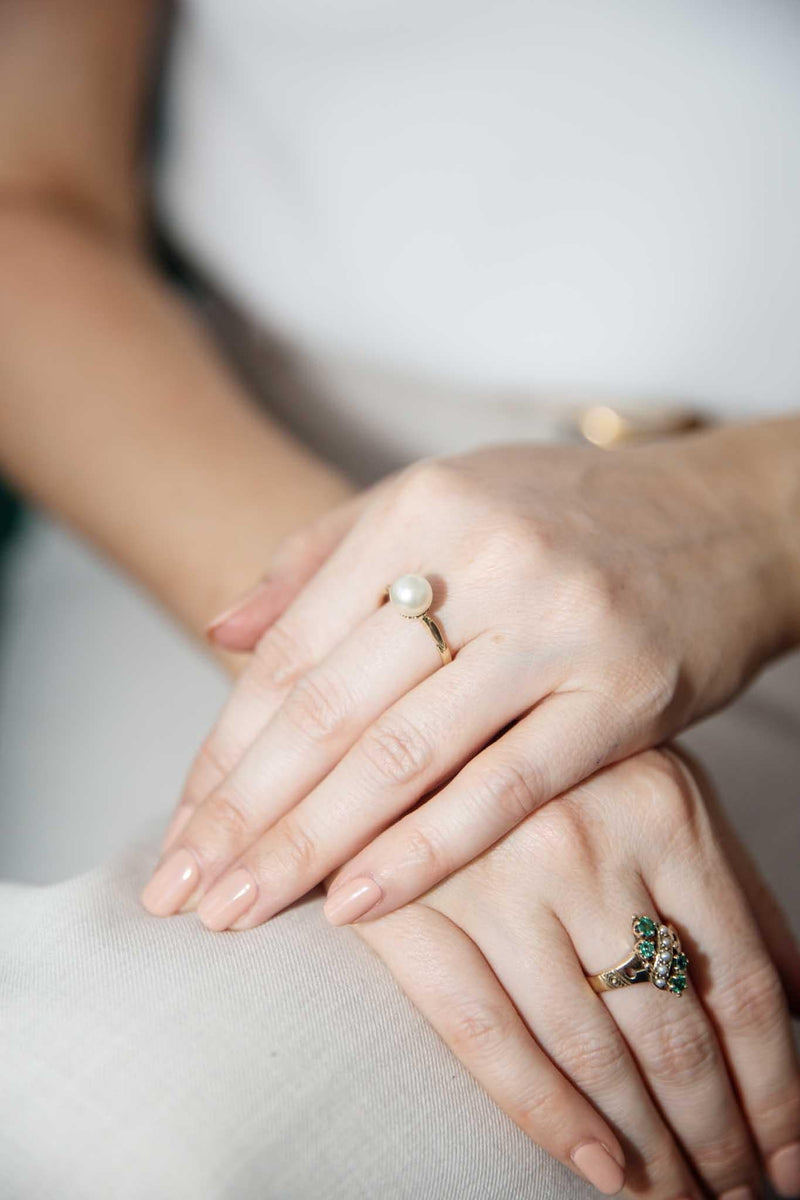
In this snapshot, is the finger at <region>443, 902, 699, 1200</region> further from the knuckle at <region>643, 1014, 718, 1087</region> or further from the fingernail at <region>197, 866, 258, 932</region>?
the fingernail at <region>197, 866, 258, 932</region>

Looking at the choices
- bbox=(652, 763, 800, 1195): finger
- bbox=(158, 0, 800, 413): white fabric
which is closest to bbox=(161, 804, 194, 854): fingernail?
bbox=(652, 763, 800, 1195): finger

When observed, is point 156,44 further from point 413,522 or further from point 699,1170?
point 699,1170

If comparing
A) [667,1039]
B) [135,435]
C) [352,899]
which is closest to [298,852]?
[352,899]

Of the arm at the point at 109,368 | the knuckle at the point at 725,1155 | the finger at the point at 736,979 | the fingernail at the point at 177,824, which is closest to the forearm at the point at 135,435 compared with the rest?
the arm at the point at 109,368

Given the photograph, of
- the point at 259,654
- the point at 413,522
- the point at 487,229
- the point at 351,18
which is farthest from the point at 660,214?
the point at 259,654

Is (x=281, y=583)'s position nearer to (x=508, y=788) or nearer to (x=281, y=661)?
(x=281, y=661)
